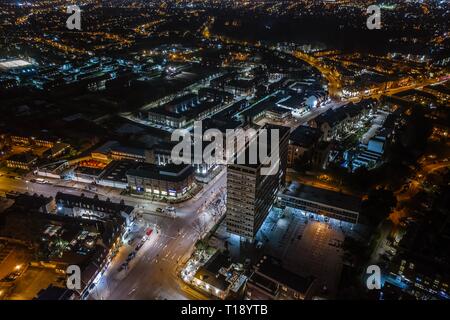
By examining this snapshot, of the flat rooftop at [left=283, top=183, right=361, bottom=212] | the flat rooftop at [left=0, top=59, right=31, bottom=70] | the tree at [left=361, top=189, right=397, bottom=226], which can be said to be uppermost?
the flat rooftop at [left=0, top=59, right=31, bottom=70]

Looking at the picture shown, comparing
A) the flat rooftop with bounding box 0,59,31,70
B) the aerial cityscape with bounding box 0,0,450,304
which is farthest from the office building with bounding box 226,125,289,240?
the flat rooftop with bounding box 0,59,31,70

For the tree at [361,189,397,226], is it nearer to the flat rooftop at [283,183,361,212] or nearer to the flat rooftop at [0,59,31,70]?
the flat rooftop at [283,183,361,212]

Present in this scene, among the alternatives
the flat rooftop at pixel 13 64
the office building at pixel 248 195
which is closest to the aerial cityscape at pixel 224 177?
the office building at pixel 248 195

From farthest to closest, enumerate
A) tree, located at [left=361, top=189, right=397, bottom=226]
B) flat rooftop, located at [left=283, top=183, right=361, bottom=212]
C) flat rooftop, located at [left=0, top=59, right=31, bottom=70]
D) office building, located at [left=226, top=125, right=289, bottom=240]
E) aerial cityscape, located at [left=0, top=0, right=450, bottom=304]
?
flat rooftop, located at [left=0, top=59, right=31, bottom=70] → tree, located at [left=361, top=189, right=397, bottom=226] → flat rooftop, located at [left=283, top=183, right=361, bottom=212] → office building, located at [left=226, top=125, right=289, bottom=240] → aerial cityscape, located at [left=0, top=0, right=450, bottom=304]

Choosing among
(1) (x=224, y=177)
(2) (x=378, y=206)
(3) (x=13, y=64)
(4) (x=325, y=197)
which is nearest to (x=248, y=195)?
(4) (x=325, y=197)

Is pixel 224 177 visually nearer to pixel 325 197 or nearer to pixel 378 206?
pixel 325 197
